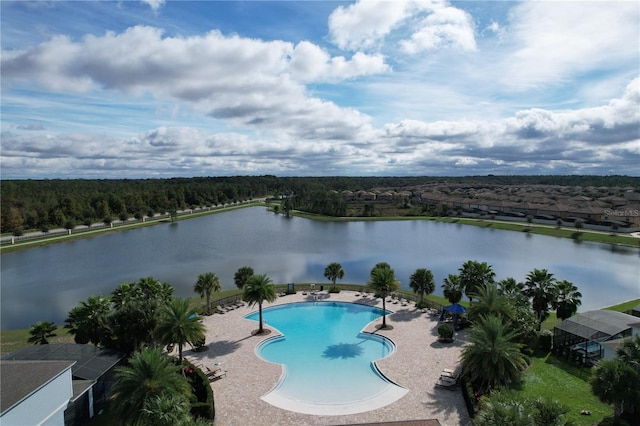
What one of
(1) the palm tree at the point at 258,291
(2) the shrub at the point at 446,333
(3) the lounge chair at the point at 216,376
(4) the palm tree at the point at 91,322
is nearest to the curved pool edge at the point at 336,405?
(3) the lounge chair at the point at 216,376

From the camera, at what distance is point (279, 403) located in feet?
66.9

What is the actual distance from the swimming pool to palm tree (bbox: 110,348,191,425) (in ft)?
20.7

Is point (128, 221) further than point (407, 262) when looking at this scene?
Yes

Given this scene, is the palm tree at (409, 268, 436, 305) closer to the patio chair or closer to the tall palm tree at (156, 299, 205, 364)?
the patio chair

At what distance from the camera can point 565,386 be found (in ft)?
70.1

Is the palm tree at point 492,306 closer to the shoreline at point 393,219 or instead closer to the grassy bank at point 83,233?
the shoreline at point 393,219

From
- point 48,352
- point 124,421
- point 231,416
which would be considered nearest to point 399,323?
point 231,416

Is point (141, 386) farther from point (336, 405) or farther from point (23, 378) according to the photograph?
point (336, 405)

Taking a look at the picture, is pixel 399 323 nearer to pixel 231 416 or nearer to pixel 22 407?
pixel 231 416

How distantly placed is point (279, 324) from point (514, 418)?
22697 millimetres

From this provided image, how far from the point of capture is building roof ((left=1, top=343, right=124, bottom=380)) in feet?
64.7

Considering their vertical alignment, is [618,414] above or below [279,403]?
above

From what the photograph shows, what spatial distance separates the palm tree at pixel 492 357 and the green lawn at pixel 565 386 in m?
1.20

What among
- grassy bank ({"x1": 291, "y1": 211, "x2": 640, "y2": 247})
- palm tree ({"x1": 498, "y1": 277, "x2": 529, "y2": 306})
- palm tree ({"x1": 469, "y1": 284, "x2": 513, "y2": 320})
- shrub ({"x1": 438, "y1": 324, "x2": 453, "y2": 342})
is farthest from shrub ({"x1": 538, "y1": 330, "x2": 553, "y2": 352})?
grassy bank ({"x1": 291, "y1": 211, "x2": 640, "y2": 247})
